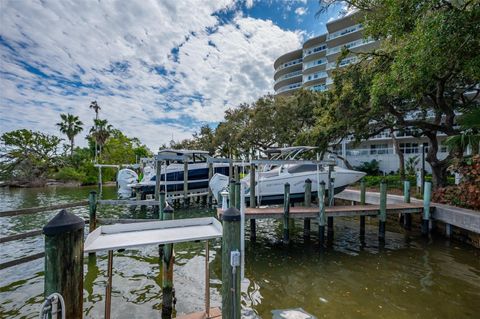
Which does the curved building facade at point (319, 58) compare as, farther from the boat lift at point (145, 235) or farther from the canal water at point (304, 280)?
the boat lift at point (145, 235)

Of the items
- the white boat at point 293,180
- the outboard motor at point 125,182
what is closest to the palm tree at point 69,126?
the outboard motor at point 125,182

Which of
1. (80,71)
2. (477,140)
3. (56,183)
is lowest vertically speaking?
(56,183)

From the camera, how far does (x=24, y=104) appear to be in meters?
18.9

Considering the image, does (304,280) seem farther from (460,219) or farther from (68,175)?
(68,175)

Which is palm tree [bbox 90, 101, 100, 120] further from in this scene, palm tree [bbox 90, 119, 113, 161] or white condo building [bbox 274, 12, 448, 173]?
white condo building [bbox 274, 12, 448, 173]

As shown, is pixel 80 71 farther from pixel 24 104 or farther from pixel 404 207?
pixel 404 207

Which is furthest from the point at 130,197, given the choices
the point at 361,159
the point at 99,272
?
the point at 361,159

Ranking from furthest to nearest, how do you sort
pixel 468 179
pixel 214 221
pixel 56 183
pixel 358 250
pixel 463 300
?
pixel 56 183 < pixel 468 179 < pixel 358 250 < pixel 463 300 < pixel 214 221

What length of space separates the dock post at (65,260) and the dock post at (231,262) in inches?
52.5

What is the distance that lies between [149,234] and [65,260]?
1.22 meters

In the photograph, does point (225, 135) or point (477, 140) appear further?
point (225, 135)

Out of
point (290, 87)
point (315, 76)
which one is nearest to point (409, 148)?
point (315, 76)

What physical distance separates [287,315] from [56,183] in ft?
144

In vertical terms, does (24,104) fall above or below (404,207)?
above
